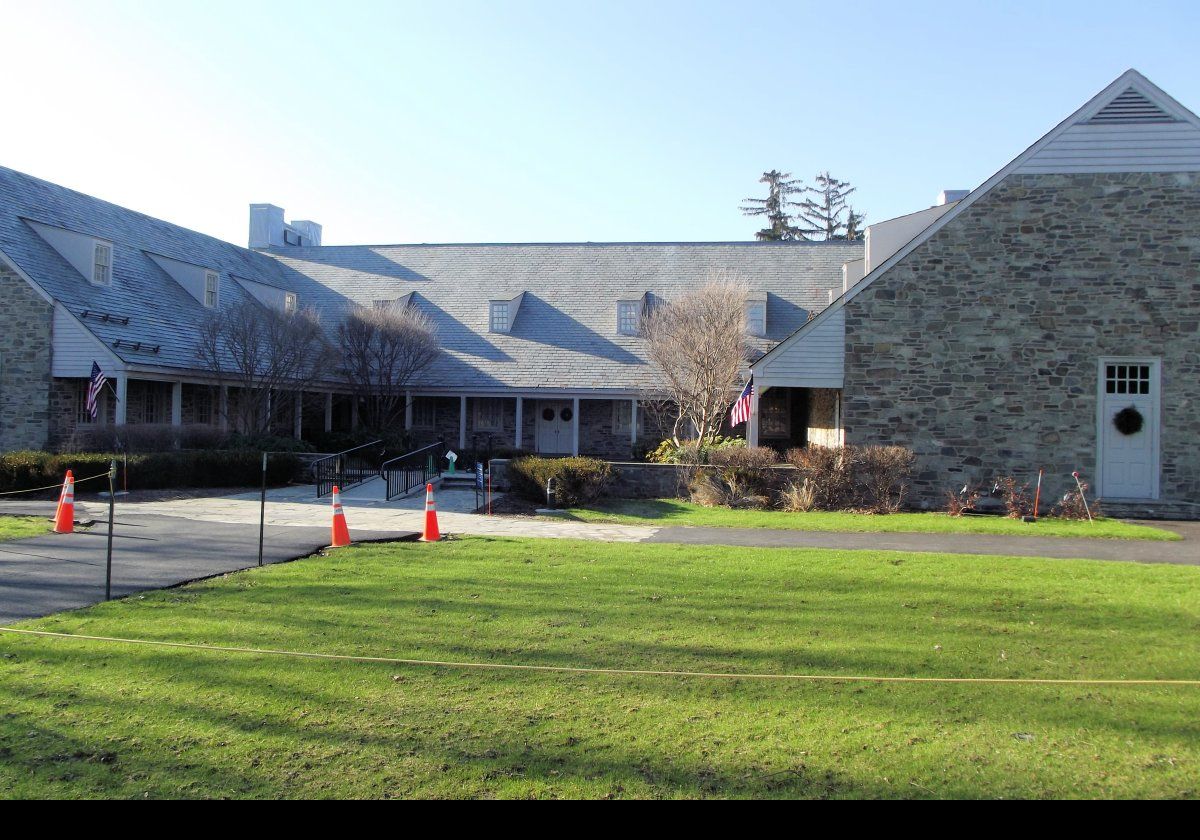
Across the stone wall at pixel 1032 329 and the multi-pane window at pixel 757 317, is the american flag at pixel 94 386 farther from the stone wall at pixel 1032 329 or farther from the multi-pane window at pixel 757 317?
the multi-pane window at pixel 757 317

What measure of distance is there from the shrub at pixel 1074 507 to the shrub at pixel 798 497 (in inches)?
194

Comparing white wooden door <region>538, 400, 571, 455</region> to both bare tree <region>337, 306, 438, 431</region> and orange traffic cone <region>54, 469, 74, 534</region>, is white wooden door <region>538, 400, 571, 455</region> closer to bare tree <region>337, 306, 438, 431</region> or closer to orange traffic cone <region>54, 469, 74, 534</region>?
bare tree <region>337, 306, 438, 431</region>

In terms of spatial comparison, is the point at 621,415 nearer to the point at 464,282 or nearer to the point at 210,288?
the point at 464,282

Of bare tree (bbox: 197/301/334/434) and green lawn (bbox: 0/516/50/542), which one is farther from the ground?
bare tree (bbox: 197/301/334/434)

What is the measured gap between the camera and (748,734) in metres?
4.76

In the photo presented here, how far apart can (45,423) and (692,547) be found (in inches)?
693

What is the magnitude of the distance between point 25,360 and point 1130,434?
25756 millimetres

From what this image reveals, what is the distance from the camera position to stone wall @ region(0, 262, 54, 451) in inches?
818

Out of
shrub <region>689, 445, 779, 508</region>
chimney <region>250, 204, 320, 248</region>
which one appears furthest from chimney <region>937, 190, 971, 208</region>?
chimney <region>250, 204, 320, 248</region>

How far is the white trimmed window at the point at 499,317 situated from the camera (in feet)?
94.1

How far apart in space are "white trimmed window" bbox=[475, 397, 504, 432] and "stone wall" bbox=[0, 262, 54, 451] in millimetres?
11910

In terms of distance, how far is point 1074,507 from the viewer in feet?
55.8
